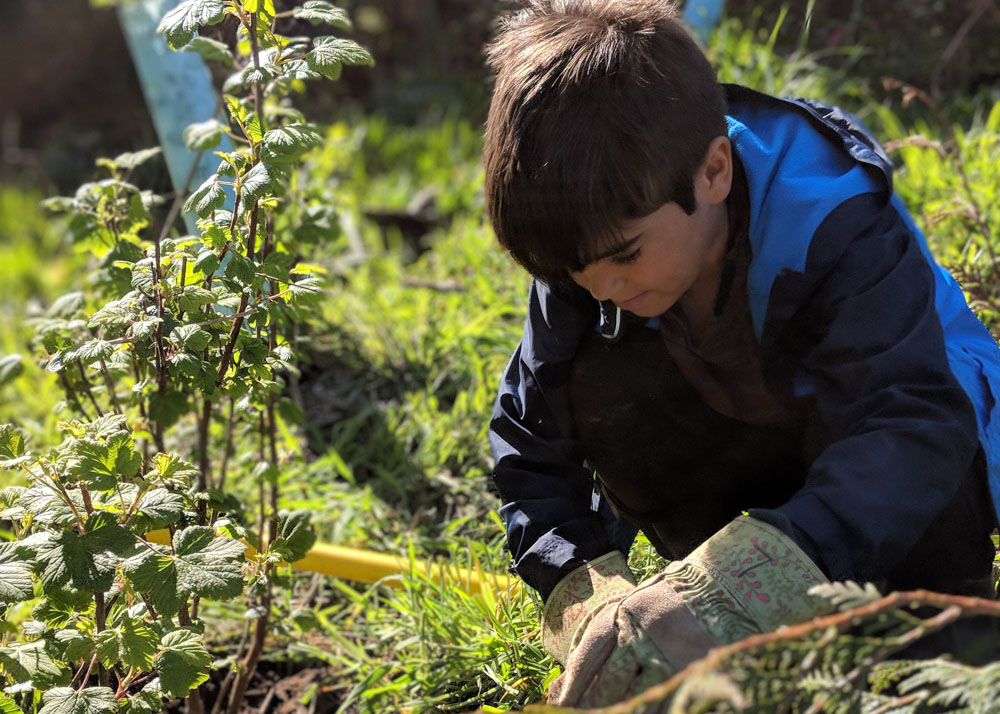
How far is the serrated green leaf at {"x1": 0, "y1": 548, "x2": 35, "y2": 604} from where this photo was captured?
49.9 inches

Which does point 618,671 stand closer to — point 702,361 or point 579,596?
point 579,596

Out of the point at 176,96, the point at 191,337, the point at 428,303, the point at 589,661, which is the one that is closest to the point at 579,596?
the point at 589,661

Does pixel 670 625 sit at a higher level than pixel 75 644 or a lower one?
lower

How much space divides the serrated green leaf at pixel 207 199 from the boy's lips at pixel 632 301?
0.61 meters

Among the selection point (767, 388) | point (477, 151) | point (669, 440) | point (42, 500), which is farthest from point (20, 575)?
point (477, 151)

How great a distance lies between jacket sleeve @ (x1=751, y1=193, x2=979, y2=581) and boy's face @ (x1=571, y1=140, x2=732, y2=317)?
0.48 feet

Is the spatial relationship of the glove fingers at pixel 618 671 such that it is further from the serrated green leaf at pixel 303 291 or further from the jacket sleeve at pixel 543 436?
the serrated green leaf at pixel 303 291

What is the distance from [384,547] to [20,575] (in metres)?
1.11

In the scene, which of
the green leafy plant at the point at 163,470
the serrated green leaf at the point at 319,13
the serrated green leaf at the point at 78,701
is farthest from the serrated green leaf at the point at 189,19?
the serrated green leaf at the point at 78,701

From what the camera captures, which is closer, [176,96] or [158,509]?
[158,509]

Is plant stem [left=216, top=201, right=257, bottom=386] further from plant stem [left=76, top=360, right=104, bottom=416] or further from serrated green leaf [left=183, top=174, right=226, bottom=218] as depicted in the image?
plant stem [left=76, top=360, right=104, bottom=416]

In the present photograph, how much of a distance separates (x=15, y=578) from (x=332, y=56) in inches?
31.8

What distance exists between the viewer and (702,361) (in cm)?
172

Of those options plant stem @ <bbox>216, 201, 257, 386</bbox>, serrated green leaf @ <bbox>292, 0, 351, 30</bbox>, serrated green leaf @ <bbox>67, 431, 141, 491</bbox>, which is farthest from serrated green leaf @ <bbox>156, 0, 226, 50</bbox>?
serrated green leaf @ <bbox>67, 431, 141, 491</bbox>
